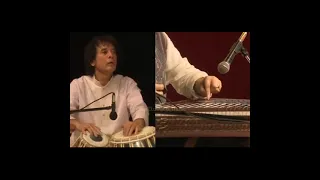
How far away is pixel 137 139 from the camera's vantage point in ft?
6.47

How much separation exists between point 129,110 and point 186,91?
13.5 inches

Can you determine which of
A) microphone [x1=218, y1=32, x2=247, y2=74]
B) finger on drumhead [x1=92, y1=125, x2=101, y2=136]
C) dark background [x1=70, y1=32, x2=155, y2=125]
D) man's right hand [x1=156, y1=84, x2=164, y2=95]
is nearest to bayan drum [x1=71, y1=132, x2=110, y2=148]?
finger on drumhead [x1=92, y1=125, x2=101, y2=136]

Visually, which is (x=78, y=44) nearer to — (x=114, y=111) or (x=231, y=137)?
(x=114, y=111)

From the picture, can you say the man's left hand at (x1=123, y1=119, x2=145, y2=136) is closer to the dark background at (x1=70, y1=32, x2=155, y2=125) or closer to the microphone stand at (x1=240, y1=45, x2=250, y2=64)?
the dark background at (x1=70, y1=32, x2=155, y2=125)

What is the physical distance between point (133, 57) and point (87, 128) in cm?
48

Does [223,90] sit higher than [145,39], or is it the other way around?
[145,39]

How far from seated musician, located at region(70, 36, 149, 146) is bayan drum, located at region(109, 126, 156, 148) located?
0.02 m

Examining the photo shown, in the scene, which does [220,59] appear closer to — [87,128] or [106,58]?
[106,58]

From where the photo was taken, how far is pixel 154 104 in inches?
77.7

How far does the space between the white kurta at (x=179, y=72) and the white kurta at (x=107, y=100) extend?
0.67ft

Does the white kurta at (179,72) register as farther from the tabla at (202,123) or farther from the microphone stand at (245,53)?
the microphone stand at (245,53)

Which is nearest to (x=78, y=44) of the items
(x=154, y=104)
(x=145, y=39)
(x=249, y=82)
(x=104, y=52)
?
(x=104, y=52)


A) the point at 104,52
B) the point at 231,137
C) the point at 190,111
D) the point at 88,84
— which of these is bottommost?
the point at 231,137

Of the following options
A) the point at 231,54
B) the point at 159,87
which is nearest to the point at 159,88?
the point at 159,87
